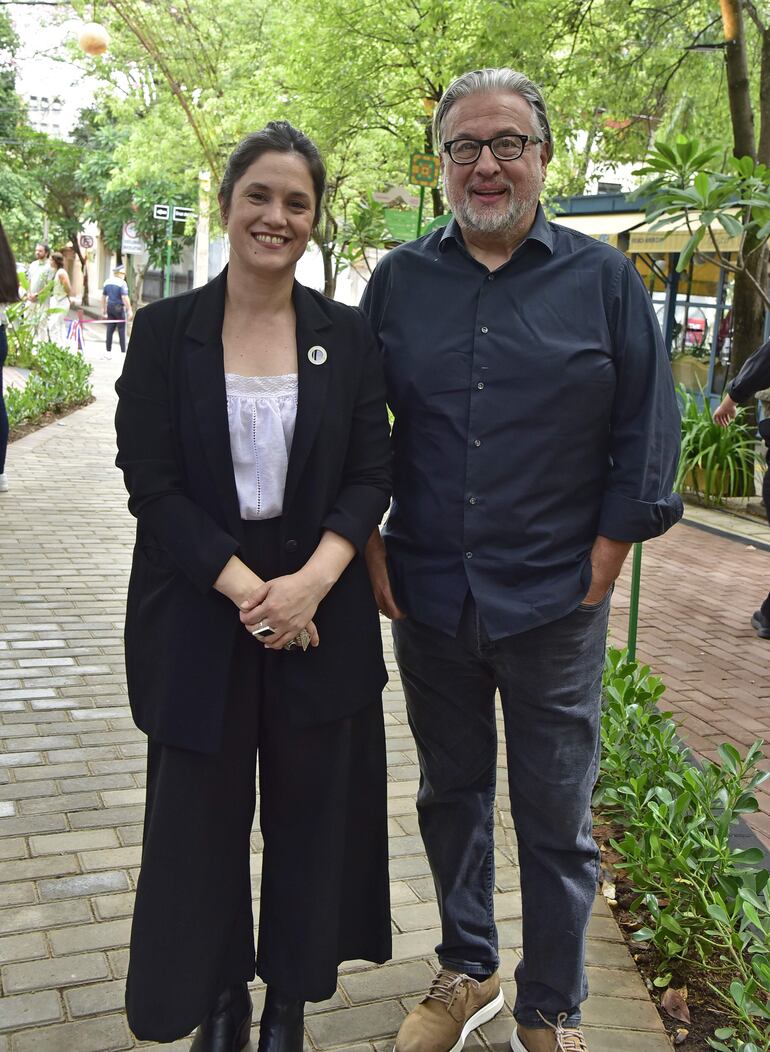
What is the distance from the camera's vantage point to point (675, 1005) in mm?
2994

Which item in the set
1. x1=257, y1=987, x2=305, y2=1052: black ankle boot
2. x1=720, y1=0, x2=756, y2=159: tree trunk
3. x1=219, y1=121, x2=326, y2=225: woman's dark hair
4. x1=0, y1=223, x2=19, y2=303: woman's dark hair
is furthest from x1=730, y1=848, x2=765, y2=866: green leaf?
x1=720, y1=0, x2=756, y2=159: tree trunk

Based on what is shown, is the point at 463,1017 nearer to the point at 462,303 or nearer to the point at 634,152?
the point at 462,303

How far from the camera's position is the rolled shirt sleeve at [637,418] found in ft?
8.04

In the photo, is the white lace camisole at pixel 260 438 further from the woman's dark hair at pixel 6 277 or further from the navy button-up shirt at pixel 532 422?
the woman's dark hair at pixel 6 277

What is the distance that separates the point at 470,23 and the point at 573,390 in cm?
1270

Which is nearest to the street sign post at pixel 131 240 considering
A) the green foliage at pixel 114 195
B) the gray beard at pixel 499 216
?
the green foliage at pixel 114 195

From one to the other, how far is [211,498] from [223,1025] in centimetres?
119

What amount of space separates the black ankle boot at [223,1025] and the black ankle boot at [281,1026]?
0.23 feet

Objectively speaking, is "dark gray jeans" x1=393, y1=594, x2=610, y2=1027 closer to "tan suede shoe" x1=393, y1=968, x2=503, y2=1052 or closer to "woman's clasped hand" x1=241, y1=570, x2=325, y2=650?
"tan suede shoe" x1=393, y1=968, x2=503, y2=1052

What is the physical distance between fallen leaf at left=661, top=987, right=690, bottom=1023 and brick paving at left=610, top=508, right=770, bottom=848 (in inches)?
45.8

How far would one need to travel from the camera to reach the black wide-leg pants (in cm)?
246

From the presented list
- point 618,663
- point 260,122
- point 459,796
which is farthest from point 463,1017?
point 260,122

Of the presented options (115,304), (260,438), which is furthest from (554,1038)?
(115,304)

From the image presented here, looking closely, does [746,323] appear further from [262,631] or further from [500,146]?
[262,631]
